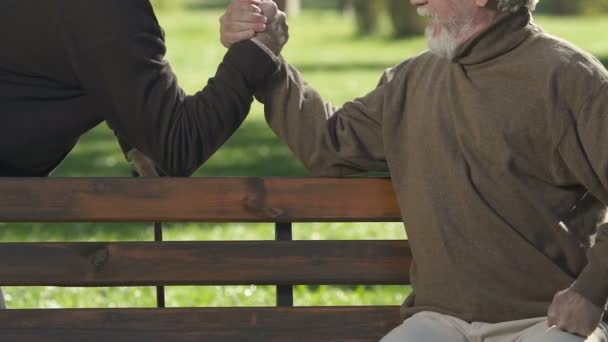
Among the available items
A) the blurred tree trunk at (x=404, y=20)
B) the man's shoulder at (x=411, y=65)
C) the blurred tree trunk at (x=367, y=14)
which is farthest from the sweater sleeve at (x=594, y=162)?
the blurred tree trunk at (x=367, y=14)

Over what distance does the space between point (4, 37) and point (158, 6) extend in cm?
4428

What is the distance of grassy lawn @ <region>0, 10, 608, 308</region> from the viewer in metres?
7.68

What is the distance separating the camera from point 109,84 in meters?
4.12

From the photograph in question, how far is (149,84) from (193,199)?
0.38m

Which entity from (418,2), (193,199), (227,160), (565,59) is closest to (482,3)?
(418,2)

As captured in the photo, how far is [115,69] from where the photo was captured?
4102mm

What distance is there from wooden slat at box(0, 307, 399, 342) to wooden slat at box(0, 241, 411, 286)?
0.28 ft

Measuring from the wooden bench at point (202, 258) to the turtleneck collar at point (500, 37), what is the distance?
1.61 ft

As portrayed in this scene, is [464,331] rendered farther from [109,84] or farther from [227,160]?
[227,160]

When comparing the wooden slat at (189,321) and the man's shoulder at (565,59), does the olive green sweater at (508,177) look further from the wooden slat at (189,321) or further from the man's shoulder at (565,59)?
the wooden slat at (189,321)

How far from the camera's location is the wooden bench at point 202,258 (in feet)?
14.3

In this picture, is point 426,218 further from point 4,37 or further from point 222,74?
point 4,37

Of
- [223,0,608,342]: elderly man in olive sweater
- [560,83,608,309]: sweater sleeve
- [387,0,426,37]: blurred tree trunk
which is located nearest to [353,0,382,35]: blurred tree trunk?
[387,0,426,37]: blurred tree trunk

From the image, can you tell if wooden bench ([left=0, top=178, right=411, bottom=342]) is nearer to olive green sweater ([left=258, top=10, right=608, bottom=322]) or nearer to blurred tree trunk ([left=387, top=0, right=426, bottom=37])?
olive green sweater ([left=258, top=10, right=608, bottom=322])
